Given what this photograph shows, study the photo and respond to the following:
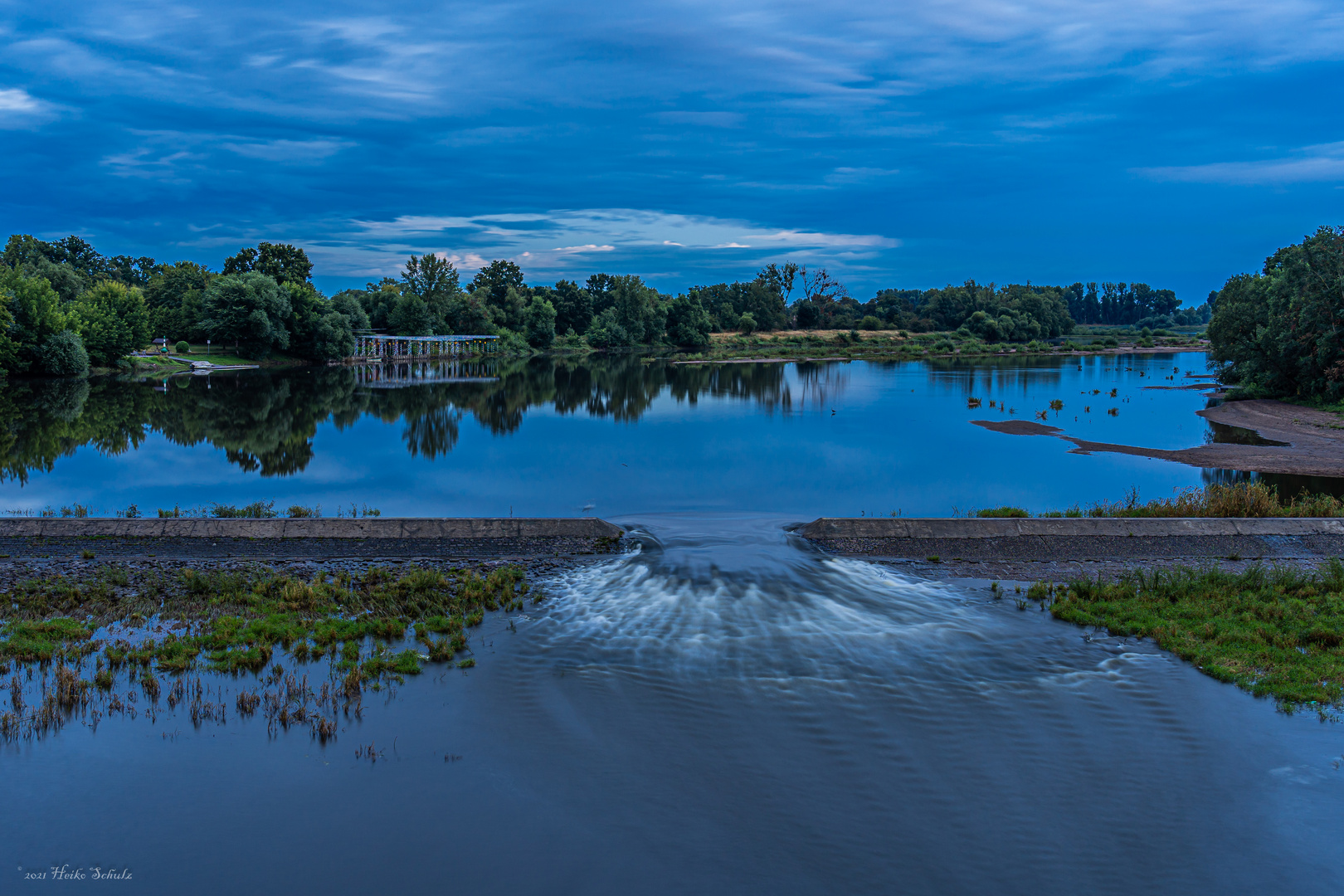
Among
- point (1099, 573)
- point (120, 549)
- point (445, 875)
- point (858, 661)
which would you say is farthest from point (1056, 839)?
point (120, 549)

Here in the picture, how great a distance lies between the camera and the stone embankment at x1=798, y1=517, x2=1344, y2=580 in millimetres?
14484

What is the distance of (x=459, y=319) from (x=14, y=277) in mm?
70812

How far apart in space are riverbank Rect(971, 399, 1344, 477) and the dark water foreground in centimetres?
2266

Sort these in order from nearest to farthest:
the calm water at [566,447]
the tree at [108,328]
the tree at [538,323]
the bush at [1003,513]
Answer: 1. the bush at [1003,513]
2. the calm water at [566,447]
3. the tree at [108,328]
4. the tree at [538,323]

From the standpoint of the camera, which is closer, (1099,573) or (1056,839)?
(1056,839)

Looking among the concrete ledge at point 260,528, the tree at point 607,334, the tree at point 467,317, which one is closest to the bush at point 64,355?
the concrete ledge at point 260,528

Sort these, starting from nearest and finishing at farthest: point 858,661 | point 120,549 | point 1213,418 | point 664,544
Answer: point 858,661 → point 120,549 → point 664,544 → point 1213,418

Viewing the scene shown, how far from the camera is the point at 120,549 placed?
14555 mm

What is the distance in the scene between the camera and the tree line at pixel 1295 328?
4362cm

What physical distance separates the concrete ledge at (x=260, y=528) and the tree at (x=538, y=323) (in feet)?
390

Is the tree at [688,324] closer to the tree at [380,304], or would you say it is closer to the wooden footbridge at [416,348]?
the wooden footbridge at [416,348]

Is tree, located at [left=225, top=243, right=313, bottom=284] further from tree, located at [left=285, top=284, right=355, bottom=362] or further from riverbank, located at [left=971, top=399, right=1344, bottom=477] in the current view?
riverbank, located at [left=971, top=399, right=1344, bottom=477]

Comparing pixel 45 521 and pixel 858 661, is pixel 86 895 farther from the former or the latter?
pixel 45 521

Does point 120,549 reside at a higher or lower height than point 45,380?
lower
